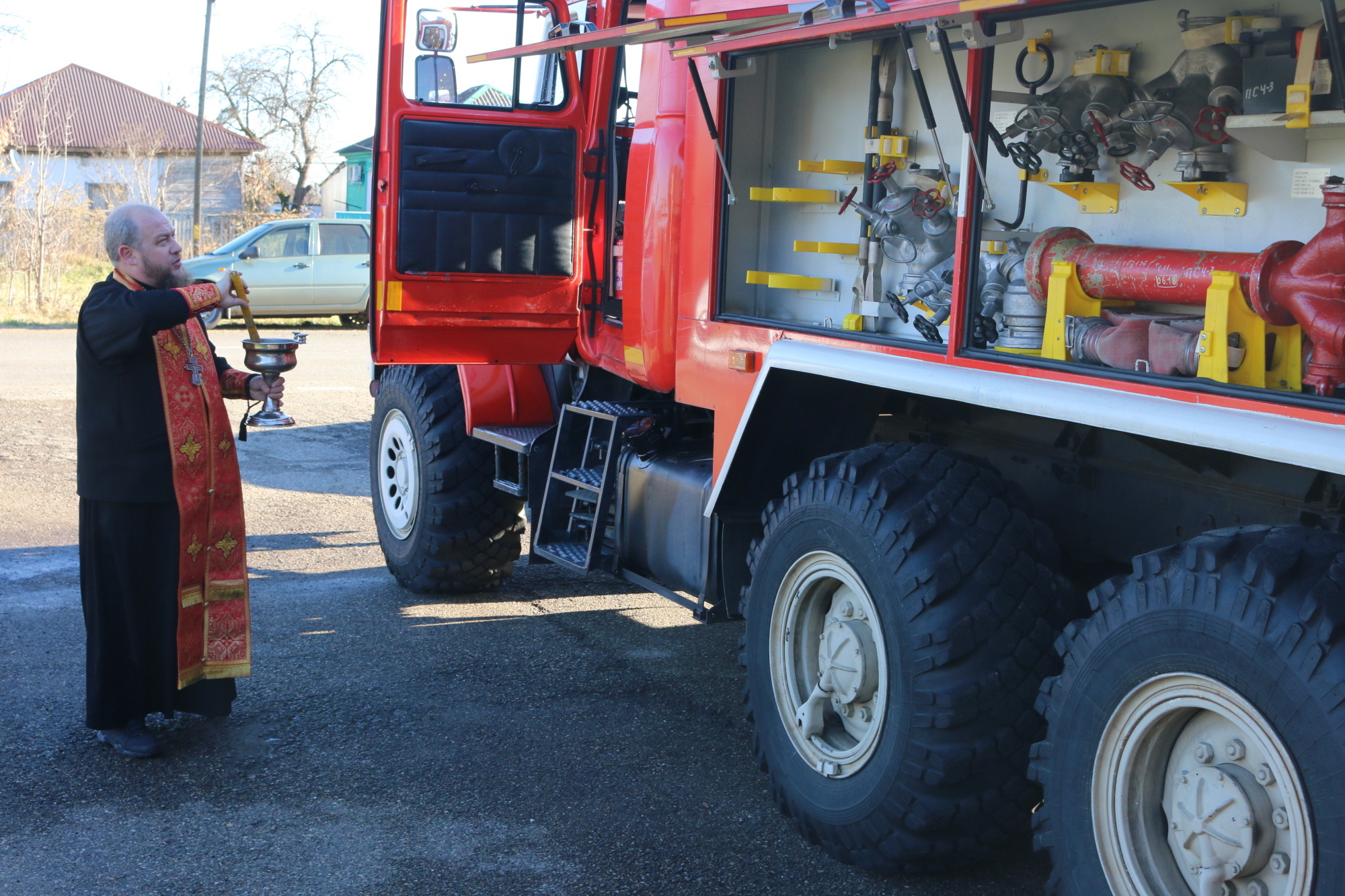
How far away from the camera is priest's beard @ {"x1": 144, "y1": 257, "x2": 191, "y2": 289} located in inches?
162

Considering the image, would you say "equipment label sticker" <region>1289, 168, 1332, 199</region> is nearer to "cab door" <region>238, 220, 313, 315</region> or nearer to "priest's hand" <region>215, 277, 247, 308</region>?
"priest's hand" <region>215, 277, 247, 308</region>

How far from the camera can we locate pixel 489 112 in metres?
5.21

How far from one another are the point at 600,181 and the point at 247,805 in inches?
109

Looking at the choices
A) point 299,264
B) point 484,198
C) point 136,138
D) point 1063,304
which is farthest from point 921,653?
point 136,138

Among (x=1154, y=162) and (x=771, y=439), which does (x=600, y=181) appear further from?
(x=1154, y=162)

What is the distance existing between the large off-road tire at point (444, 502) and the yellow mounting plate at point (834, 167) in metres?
2.45

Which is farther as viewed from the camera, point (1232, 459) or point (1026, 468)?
Answer: point (1026, 468)

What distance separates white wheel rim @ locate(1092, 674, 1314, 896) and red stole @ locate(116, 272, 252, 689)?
284 centimetres

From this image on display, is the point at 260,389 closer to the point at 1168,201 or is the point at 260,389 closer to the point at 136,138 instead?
the point at 1168,201

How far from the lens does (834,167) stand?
12.9ft

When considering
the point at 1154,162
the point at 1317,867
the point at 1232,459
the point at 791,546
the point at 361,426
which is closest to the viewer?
the point at 1317,867

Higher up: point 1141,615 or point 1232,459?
point 1232,459

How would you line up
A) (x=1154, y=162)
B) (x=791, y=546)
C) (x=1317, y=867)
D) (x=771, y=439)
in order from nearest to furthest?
(x=1317, y=867) < (x=1154, y=162) < (x=791, y=546) < (x=771, y=439)

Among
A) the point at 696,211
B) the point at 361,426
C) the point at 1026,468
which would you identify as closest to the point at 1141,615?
the point at 1026,468
